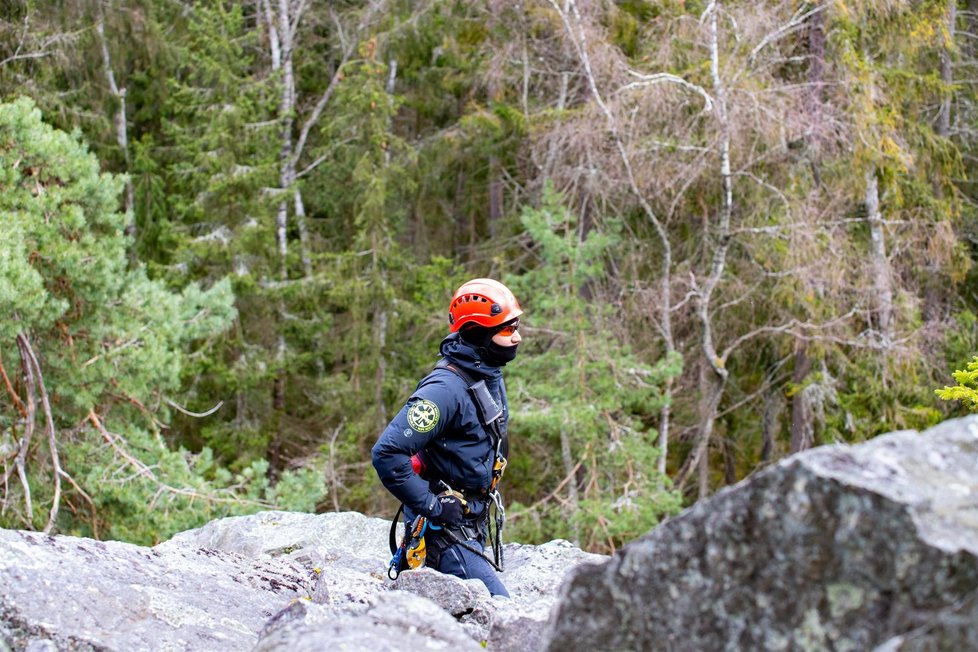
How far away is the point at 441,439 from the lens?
4.83 meters

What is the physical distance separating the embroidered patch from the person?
0.11ft

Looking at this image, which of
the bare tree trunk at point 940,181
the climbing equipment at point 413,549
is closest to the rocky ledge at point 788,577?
the climbing equipment at point 413,549

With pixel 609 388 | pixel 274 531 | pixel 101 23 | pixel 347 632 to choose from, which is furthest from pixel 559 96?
pixel 347 632

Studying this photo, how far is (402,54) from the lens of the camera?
2027 centimetres

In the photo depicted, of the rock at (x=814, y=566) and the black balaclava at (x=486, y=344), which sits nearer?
the rock at (x=814, y=566)

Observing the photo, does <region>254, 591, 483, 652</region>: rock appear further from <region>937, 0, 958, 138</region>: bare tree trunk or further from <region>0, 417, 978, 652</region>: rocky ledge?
<region>937, 0, 958, 138</region>: bare tree trunk

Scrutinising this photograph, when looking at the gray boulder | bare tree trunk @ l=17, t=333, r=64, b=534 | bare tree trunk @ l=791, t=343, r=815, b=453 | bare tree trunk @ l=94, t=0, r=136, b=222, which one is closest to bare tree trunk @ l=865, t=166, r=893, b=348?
bare tree trunk @ l=791, t=343, r=815, b=453

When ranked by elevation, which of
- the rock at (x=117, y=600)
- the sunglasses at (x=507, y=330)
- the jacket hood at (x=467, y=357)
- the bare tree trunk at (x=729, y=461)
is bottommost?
the bare tree trunk at (x=729, y=461)

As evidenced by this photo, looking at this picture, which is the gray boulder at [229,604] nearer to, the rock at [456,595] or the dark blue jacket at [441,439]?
the rock at [456,595]

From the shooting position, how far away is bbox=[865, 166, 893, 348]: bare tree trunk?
15.6 m

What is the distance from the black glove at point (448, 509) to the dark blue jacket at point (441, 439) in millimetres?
32

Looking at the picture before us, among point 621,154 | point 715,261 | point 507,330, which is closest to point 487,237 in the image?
point 621,154

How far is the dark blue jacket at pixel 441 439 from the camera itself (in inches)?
180

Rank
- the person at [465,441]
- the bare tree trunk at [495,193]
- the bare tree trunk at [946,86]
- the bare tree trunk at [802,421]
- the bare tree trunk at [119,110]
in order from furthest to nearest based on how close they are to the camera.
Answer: the bare tree trunk at [495,193] < the bare tree trunk at [119,110] < the bare tree trunk at [946,86] < the bare tree trunk at [802,421] < the person at [465,441]
